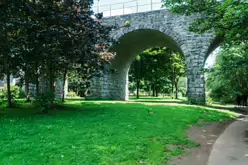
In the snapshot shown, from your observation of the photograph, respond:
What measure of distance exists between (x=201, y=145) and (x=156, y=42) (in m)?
19.7

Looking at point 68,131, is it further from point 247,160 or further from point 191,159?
point 247,160

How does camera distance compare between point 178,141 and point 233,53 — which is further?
point 233,53

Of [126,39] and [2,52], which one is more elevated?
[126,39]

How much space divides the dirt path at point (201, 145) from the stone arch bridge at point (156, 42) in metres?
8.37

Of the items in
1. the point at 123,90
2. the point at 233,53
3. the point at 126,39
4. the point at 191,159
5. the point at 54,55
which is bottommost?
the point at 191,159

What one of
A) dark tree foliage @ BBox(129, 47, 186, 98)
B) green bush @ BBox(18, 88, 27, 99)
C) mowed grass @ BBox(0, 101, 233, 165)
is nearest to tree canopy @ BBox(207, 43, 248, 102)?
dark tree foliage @ BBox(129, 47, 186, 98)

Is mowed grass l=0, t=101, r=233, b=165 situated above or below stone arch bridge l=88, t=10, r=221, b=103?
below

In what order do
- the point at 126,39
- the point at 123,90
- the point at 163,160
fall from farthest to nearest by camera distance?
the point at 123,90 → the point at 126,39 → the point at 163,160

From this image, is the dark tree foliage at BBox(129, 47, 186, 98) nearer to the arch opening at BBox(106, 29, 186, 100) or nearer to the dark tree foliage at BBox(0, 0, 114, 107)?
the arch opening at BBox(106, 29, 186, 100)

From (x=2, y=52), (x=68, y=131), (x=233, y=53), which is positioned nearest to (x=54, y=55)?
(x=2, y=52)

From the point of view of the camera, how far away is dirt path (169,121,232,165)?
555 centimetres

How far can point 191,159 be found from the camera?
5.70 meters

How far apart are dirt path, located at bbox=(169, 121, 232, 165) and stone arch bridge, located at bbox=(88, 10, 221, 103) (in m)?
8.37

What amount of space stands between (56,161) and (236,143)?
5917 mm
